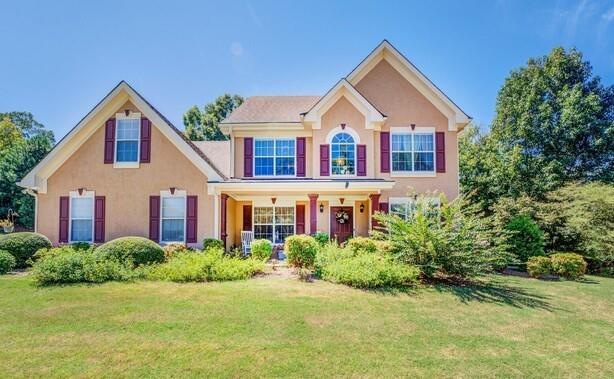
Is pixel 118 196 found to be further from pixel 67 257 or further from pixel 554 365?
pixel 554 365

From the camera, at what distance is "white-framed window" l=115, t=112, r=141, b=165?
48.1 ft

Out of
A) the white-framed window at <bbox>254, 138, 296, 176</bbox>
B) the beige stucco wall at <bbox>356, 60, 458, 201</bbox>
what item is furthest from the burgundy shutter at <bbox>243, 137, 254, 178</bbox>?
the beige stucco wall at <bbox>356, 60, 458, 201</bbox>

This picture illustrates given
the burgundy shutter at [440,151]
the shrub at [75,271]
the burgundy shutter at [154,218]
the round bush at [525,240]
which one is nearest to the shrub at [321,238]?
the burgundy shutter at [440,151]

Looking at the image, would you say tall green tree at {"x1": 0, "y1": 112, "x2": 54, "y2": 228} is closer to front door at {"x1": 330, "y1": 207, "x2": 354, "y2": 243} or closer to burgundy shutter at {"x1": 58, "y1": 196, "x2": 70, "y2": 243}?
burgundy shutter at {"x1": 58, "y1": 196, "x2": 70, "y2": 243}

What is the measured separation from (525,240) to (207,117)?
31.9 m

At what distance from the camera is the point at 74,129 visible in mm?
14312

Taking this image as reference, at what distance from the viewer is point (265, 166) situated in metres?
16.2

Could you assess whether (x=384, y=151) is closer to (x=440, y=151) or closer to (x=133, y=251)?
(x=440, y=151)

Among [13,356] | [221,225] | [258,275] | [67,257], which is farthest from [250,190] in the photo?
[13,356]

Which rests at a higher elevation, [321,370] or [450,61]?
[450,61]

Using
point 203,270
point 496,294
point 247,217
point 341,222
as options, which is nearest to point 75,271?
point 203,270

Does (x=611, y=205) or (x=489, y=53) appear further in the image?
(x=489, y=53)

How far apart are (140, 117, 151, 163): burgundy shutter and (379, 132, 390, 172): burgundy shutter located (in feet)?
34.4

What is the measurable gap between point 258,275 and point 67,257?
5.63 metres
